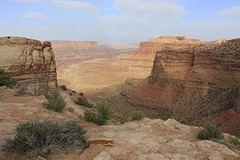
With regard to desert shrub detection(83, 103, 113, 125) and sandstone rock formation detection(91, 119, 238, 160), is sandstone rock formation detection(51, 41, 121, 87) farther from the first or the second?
sandstone rock formation detection(91, 119, 238, 160)

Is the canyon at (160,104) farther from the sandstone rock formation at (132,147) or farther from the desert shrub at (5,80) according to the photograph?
the desert shrub at (5,80)

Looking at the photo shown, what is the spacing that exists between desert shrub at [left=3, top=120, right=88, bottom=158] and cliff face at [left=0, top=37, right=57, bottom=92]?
14.1 m

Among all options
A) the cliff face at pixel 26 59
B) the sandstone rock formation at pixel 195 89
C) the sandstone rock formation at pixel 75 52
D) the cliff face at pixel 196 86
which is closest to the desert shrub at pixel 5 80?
the cliff face at pixel 26 59

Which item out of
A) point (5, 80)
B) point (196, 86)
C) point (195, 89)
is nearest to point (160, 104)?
point (195, 89)

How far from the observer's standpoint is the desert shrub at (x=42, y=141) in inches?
135

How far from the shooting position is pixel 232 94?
1617cm

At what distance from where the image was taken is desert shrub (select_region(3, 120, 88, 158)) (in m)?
3.42

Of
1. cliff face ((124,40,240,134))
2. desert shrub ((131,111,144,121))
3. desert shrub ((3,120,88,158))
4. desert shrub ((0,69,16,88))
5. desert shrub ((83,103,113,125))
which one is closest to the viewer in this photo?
desert shrub ((3,120,88,158))

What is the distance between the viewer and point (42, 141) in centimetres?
363

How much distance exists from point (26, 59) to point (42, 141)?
15086mm

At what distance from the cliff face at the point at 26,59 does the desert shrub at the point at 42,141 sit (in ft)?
46.2

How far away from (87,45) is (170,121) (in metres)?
164

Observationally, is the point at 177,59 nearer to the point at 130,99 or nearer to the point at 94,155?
the point at 130,99

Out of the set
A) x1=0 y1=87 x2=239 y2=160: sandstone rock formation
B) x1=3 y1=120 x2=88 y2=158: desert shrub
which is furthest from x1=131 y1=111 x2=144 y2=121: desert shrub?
x1=3 y1=120 x2=88 y2=158: desert shrub
